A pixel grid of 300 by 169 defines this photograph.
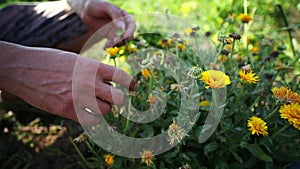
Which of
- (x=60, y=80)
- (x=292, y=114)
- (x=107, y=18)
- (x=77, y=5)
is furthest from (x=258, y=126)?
(x=77, y=5)

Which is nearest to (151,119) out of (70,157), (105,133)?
(105,133)

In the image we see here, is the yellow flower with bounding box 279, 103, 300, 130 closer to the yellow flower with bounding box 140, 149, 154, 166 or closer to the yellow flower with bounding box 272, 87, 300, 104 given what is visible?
the yellow flower with bounding box 272, 87, 300, 104

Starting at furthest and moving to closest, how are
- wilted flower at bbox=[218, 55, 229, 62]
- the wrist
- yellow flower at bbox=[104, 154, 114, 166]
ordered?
1. the wrist
2. wilted flower at bbox=[218, 55, 229, 62]
3. yellow flower at bbox=[104, 154, 114, 166]

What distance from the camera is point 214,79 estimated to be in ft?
2.01

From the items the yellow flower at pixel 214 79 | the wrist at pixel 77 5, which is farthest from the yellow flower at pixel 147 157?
the wrist at pixel 77 5

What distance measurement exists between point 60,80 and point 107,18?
557mm

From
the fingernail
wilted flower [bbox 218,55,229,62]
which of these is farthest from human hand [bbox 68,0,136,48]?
wilted flower [bbox 218,55,229,62]

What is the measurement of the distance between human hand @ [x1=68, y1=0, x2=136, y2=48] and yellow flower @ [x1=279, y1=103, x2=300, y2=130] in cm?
44

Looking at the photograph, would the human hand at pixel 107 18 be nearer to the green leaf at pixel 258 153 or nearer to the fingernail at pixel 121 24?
the fingernail at pixel 121 24

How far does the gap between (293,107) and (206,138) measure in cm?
18

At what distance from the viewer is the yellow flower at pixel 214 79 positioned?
594 millimetres

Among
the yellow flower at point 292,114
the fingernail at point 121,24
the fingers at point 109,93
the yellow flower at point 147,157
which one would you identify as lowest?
the yellow flower at point 147,157

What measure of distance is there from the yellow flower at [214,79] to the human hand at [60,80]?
15cm

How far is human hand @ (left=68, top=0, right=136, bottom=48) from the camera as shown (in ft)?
3.20
